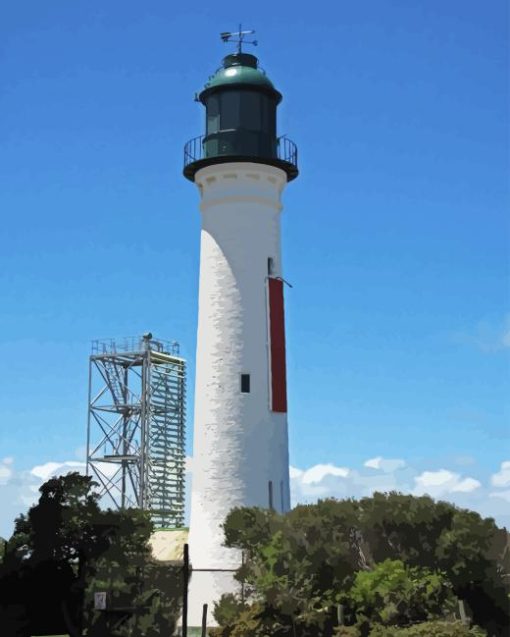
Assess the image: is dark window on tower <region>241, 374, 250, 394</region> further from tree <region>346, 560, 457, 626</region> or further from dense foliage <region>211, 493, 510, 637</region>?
tree <region>346, 560, 457, 626</region>

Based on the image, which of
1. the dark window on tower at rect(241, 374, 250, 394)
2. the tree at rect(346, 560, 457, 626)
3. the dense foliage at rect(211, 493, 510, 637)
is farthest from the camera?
the dark window on tower at rect(241, 374, 250, 394)

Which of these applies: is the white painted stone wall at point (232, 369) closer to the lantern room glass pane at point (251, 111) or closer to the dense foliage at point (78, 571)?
the lantern room glass pane at point (251, 111)

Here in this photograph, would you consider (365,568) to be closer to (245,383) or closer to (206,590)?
(206,590)

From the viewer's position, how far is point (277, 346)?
121ft

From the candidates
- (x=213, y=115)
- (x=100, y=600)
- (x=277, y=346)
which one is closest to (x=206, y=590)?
(x=277, y=346)

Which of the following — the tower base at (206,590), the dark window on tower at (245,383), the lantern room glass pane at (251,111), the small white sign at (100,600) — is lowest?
the small white sign at (100,600)

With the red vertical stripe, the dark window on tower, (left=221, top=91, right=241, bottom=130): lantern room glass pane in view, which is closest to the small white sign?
the dark window on tower

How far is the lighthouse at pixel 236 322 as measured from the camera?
34969mm

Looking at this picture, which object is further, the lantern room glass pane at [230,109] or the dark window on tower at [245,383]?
the lantern room glass pane at [230,109]

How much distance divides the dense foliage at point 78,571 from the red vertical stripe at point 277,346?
33.0ft

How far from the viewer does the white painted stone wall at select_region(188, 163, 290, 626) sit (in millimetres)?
34844

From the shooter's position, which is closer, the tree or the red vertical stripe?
the tree

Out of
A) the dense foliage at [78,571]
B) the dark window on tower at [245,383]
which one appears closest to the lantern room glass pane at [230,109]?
the dark window on tower at [245,383]

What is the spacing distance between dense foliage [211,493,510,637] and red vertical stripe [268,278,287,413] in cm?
713
